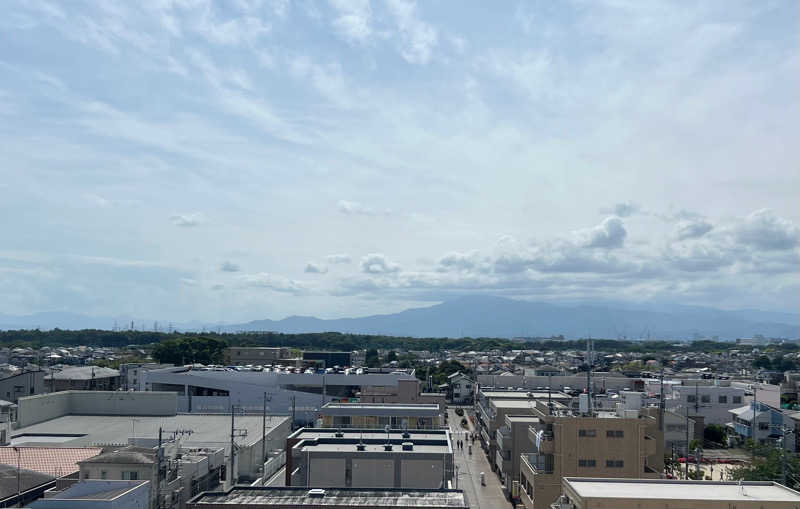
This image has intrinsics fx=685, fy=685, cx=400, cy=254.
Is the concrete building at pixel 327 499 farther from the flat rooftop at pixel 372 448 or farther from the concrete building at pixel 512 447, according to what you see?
the concrete building at pixel 512 447

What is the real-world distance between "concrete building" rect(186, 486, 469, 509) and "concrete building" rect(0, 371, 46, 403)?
1991 inches

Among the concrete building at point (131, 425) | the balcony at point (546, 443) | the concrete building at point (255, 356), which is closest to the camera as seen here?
the balcony at point (546, 443)

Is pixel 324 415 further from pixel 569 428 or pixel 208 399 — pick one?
pixel 208 399

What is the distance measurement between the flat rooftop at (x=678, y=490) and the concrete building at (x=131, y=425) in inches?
808

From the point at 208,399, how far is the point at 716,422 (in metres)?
48.7

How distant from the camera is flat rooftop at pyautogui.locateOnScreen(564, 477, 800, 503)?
19859 mm

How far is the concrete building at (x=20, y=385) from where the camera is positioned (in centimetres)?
6286

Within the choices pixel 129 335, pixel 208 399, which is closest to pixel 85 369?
pixel 208 399

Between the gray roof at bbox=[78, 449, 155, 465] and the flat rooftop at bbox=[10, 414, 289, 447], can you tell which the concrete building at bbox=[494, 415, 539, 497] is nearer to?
the flat rooftop at bbox=[10, 414, 289, 447]

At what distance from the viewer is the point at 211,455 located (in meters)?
33.8

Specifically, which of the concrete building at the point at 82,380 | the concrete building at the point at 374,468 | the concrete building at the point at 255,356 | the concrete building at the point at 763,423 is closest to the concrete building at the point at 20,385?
the concrete building at the point at 82,380

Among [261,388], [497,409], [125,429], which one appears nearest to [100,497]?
[125,429]

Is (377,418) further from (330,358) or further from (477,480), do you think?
(330,358)

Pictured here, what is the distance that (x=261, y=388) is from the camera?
65.1 meters
